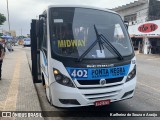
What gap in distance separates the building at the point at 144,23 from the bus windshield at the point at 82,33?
21947mm

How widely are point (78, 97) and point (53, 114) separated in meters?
1.30

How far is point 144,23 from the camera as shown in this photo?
28.9 meters

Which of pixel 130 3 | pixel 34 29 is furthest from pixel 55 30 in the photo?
pixel 130 3

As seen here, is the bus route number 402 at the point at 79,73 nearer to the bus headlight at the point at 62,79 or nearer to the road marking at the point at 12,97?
the bus headlight at the point at 62,79

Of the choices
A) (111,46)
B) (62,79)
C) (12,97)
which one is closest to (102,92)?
(62,79)

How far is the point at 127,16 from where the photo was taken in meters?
37.0

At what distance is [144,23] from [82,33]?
25073mm

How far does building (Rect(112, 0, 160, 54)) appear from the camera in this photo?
27.6m

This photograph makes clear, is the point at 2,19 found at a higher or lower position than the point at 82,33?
higher

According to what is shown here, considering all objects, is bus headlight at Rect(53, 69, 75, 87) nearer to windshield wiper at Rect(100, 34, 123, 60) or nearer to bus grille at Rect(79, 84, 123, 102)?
bus grille at Rect(79, 84, 123, 102)

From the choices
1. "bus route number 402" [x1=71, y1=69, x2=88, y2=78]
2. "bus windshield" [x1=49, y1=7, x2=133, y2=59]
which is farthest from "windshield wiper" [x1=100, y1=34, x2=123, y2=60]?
"bus route number 402" [x1=71, y1=69, x2=88, y2=78]

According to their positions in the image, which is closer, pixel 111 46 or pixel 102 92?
pixel 102 92

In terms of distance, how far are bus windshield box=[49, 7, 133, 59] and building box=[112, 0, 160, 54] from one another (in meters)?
21.9

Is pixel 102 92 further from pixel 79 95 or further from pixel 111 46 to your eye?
pixel 111 46
